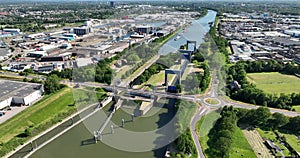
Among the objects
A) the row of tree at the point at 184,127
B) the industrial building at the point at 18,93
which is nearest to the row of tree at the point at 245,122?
the row of tree at the point at 184,127

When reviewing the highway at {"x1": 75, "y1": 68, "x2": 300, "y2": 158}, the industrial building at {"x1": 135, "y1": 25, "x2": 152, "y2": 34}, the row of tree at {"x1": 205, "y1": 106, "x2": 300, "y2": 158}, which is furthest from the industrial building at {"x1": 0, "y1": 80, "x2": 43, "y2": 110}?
the industrial building at {"x1": 135, "y1": 25, "x2": 152, "y2": 34}

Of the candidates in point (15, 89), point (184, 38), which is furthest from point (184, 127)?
point (184, 38)

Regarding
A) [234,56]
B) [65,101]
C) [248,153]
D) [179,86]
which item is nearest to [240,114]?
[248,153]

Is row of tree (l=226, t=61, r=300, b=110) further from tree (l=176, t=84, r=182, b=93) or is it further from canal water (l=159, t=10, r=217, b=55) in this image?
canal water (l=159, t=10, r=217, b=55)

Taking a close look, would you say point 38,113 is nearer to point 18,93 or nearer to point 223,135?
point 18,93

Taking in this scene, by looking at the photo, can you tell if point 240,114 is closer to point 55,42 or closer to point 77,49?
point 77,49

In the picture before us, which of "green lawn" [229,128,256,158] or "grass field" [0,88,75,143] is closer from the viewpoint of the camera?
"green lawn" [229,128,256,158]

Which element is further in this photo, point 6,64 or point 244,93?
point 6,64
